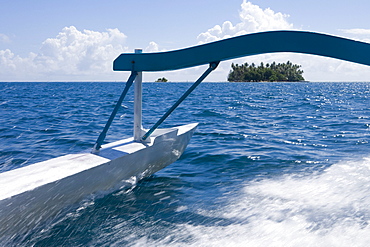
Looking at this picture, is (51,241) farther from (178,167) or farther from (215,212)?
(178,167)

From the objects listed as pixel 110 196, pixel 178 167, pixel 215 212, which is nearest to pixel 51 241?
pixel 110 196

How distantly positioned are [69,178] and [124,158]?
962mm

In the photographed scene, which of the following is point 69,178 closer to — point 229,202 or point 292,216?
point 229,202

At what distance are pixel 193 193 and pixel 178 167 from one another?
5.21ft

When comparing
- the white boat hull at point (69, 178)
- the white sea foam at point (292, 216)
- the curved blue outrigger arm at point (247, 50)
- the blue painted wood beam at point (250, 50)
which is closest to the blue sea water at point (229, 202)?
the white sea foam at point (292, 216)

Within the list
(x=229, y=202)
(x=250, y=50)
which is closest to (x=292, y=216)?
(x=229, y=202)

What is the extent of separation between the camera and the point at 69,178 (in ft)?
13.3

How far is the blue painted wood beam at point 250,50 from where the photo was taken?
3275mm

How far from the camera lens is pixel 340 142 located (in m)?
9.81

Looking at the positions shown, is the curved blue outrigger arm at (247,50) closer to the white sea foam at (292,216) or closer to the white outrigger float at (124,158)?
the white outrigger float at (124,158)

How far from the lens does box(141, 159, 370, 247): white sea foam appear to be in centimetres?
375

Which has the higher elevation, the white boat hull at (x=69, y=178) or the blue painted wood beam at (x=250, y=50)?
the blue painted wood beam at (x=250, y=50)

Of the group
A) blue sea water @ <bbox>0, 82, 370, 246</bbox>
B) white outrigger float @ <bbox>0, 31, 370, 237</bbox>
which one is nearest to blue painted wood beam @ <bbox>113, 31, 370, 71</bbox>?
white outrigger float @ <bbox>0, 31, 370, 237</bbox>

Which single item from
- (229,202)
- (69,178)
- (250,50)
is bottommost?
(229,202)
